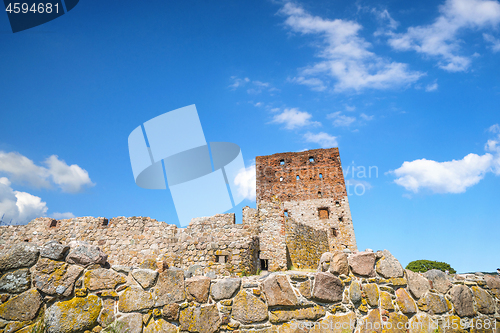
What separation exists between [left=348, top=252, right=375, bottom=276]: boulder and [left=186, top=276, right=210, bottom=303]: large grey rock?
6.33ft

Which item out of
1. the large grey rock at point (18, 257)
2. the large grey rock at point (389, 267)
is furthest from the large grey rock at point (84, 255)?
the large grey rock at point (389, 267)

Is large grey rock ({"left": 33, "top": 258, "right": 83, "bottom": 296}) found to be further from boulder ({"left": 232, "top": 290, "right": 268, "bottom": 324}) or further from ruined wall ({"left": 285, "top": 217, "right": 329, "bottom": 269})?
ruined wall ({"left": 285, "top": 217, "right": 329, "bottom": 269})

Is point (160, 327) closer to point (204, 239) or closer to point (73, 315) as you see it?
point (73, 315)

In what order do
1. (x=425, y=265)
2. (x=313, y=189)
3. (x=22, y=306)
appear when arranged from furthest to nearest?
(x=425, y=265), (x=313, y=189), (x=22, y=306)

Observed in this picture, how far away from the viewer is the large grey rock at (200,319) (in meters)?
3.34

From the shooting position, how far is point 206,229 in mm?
9133

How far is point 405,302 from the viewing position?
357cm

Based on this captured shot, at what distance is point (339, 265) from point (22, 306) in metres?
3.85

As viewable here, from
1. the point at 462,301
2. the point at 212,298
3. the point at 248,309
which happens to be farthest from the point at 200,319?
the point at 462,301

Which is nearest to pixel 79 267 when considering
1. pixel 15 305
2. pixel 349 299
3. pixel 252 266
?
pixel 15 305

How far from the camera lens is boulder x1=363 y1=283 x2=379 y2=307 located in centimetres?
353

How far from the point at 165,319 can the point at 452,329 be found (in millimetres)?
3686

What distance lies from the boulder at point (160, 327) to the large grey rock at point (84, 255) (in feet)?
3.37

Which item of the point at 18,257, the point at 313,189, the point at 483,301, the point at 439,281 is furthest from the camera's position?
the point at 313,189
